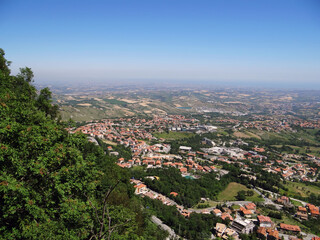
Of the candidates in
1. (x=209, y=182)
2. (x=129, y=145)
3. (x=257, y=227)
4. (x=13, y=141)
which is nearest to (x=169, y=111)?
(x=129, y=145)

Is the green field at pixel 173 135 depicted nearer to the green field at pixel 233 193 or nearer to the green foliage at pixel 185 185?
the green foliage at pixel 185 185

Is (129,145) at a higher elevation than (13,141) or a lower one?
lower

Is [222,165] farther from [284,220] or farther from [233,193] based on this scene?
[284,220]

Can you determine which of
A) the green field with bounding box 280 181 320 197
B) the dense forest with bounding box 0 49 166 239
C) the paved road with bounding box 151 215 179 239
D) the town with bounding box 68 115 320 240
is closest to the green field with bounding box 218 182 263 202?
the town with bounding box 68 115 320 240

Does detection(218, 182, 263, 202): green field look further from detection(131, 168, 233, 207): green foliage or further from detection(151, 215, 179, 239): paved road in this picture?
detection(151, 215, 179, 239): paved road

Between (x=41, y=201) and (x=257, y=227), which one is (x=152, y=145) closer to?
(x=257, y=227)

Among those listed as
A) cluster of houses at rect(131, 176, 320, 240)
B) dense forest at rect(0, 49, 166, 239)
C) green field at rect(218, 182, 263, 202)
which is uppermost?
dense forest at rect(0, 49, 166, 239)

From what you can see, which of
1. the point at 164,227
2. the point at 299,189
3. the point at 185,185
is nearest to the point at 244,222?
the point at 164,227
